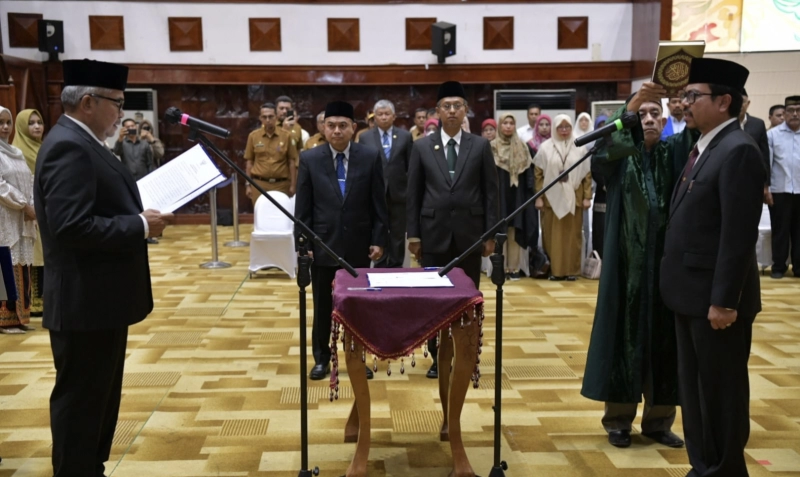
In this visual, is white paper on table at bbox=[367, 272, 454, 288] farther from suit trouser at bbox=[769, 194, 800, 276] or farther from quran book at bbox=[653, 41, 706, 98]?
suit trouser at bbox=[769, 194, 800, 276]

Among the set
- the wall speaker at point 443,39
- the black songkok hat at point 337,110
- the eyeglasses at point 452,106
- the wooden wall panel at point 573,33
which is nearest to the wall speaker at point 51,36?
the wall speaker at point 443,39

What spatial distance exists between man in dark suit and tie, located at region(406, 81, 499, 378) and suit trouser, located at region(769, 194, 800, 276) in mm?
4534

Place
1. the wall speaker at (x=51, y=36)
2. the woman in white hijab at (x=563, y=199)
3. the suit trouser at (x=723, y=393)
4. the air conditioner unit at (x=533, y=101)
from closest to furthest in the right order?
1. the suit trouser at (x=723, y=393)
2. the woman in white hijab at (x=563, y=199)
3. the wall speaker at (x=51, y=36)
4. the air conditioner unit at (x=533, y=101)

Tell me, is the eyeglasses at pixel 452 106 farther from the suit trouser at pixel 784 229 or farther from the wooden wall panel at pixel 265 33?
the wooden wall panel at pixel 265 33

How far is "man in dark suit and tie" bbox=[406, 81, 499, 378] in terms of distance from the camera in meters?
4.04

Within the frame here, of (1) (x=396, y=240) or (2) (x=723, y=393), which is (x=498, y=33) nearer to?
(1) (x=396, y=240)

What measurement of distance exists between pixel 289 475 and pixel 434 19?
9.07 metres

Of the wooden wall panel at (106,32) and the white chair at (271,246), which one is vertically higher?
the wooden wall panel at (106,32)

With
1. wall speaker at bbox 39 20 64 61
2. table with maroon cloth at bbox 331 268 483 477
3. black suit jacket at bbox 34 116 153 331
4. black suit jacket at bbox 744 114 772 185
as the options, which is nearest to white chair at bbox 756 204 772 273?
black suit jacket at bbox 744 114 772 185

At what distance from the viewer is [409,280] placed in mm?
2893

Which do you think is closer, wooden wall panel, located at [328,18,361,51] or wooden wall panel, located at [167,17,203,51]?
wooden wall panel, located at [167,17,203,51]

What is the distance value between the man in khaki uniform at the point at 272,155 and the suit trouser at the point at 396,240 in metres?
2.77

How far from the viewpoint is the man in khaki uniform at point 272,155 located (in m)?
8.11

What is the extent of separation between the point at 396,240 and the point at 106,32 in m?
7.37
